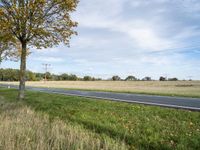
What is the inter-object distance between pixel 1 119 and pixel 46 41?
30.8ft

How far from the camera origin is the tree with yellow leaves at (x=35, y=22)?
16812 mm

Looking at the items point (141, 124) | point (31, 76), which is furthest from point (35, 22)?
point (31, 76)

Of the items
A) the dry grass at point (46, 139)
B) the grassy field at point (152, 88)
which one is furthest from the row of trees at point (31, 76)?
the dry grass at point (46, 139)

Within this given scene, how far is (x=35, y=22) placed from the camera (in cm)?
1734

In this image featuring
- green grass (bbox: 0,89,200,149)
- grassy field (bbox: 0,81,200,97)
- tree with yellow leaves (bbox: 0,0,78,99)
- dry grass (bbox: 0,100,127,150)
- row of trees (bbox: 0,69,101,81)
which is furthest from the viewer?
row of trees (bbox: 0,69,101,81)

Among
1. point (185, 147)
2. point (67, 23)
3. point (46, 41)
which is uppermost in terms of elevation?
point (67, 23)

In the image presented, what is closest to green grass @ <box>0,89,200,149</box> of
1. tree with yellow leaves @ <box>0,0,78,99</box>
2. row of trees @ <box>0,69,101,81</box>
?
tree with yellow leaves @ <box>0,0,78,99</box>

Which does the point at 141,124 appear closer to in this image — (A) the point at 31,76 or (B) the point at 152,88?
(B) the point at 152,88

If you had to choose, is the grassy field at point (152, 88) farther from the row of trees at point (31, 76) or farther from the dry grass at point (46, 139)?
the row of trees at point (31, 76)

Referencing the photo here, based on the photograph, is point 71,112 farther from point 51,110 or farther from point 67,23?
point 67,23

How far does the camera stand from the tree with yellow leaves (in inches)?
662

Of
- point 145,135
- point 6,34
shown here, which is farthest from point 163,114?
point 6,34

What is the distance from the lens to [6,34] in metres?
17.7

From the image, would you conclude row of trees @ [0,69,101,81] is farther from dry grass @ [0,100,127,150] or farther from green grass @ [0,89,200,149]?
dry grass @ [0,100,127,150]
